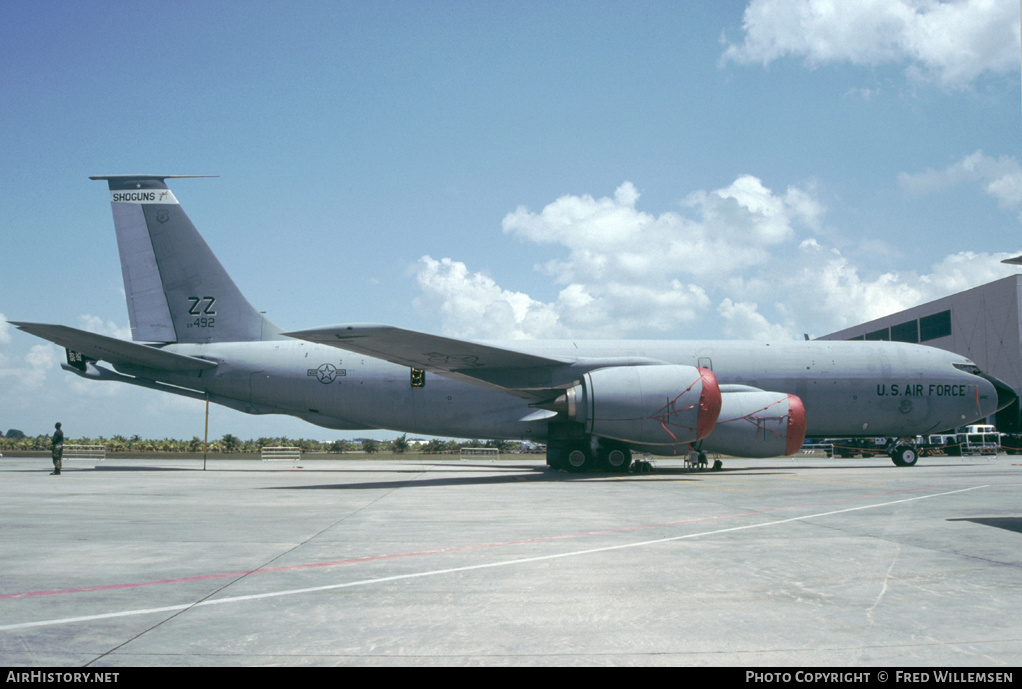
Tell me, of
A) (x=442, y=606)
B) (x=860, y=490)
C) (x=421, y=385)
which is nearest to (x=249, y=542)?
(x=442, y=606)

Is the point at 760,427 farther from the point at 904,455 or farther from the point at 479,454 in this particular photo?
the point at 479,454

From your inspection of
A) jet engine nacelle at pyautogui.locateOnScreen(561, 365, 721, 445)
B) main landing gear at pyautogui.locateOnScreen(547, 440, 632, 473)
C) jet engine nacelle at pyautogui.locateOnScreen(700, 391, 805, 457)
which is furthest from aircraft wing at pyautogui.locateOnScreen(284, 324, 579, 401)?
jet engine nacelle at pyautogui.locateOnScreen(700, 391, 805, 457)

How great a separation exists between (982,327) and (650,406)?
43.9 metres

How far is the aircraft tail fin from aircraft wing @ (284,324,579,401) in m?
7.19

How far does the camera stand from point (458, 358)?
54.3ft

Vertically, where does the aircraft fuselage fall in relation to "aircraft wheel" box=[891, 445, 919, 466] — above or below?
above

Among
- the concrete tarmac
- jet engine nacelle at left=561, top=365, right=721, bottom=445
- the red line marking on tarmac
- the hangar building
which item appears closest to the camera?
the concrete tarmac

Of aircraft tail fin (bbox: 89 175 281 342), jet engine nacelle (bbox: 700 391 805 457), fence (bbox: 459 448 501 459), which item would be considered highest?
aircraft tail fin (bbox: 89 175 281 342)

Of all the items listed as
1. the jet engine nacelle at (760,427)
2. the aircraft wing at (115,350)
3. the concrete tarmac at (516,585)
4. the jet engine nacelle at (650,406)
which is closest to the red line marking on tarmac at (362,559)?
the concrete tarmac at (516,585)

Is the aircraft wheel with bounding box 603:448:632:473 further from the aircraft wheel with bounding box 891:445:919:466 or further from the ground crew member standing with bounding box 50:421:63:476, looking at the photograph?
the ground crew member standing with bounding box 50:421:63:476

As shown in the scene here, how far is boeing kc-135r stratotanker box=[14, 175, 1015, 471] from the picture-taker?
54.7 feet

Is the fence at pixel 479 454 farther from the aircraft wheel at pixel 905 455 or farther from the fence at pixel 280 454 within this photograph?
the aircraft wheel at pixel 905 455

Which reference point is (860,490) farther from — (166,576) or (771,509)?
(166,576)
